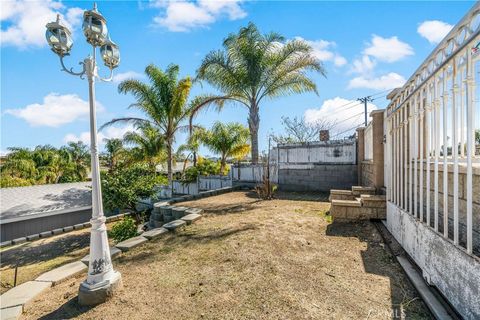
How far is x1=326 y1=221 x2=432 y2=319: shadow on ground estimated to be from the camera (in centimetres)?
214

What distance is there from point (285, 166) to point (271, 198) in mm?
2522

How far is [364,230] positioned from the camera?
13.8 feet

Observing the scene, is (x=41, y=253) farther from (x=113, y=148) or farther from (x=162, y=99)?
→ (x=113, y=148)

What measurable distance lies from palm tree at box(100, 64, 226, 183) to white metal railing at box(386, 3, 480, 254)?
1094 cm

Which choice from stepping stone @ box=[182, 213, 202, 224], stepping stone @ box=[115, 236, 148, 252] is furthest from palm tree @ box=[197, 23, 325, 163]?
stepping stone @ box=[115, 236, 148, 252]

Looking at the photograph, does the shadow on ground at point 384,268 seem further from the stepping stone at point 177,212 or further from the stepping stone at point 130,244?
the stepping stone at point 177,212

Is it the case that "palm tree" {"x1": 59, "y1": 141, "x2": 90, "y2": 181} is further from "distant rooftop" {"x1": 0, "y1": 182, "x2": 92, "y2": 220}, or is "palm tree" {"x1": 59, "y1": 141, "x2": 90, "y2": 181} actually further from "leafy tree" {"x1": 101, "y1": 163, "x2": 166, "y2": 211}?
"leafy tree" {"x1": 101, "y1": 163, "x2": 166, "y2": 211}

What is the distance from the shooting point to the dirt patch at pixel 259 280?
7.54 ft

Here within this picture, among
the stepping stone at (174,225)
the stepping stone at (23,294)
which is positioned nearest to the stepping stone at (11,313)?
the stepping stone at (23,294)

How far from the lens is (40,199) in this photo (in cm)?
1374

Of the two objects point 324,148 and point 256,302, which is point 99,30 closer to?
point 256,302

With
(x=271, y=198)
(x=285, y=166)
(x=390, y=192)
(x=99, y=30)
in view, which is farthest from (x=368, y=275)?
(x=285, y=166)

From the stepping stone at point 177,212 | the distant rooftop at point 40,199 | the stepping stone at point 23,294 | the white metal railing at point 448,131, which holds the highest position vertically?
the white metal railing at point 448,131

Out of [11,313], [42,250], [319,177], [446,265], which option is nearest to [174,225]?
[11,313]
